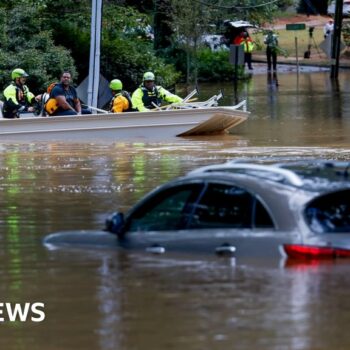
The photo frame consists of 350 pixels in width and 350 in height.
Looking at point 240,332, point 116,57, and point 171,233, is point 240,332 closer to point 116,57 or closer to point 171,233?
point 171,233

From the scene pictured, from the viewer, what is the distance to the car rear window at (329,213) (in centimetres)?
982

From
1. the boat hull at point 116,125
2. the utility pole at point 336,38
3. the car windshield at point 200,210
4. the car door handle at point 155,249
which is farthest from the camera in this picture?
the utility pole at point 336,38

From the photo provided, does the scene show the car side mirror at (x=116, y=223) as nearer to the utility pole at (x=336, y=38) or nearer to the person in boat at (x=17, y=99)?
the person in boat at (x=17, y=99)

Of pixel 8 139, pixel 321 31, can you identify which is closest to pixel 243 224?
pixel 8 139

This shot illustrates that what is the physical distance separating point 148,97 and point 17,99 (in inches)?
110

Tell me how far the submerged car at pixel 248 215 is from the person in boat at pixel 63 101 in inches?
628

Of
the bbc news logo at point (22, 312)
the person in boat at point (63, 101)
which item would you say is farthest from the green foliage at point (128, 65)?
the bbc news logo at point (22, 312)

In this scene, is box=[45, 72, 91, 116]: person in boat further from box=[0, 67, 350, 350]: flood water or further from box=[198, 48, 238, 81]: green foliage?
box=[198, 48, 238, 81]: green foliage

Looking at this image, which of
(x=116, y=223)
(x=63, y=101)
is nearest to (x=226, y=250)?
(x=116, y=223)

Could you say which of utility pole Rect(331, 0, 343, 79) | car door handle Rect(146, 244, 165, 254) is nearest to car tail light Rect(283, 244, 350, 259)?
car door handle Rect(146, 244, 165, 254)

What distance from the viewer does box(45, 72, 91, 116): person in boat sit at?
88.1ft

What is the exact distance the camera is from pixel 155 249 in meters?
10.8

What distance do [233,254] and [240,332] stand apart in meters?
1.35

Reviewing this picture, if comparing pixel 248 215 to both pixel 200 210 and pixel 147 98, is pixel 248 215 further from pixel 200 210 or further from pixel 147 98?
pixel 147 98
